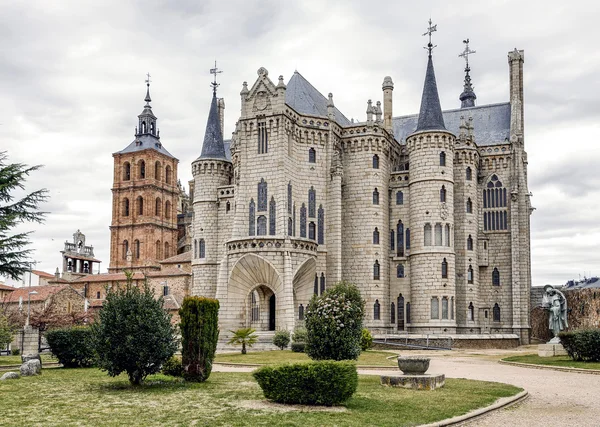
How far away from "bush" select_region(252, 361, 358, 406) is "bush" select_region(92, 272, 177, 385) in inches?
177

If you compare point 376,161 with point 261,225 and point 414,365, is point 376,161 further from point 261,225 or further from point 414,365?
point 414,365

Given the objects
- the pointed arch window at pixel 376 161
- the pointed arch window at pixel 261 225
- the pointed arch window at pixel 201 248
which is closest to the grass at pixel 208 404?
the pointed arch window at pixel 261 225

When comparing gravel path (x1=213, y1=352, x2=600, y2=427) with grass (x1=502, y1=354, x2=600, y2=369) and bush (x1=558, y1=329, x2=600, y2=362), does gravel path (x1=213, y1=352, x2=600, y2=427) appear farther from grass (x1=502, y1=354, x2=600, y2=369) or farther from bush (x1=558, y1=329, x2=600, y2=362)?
bush (x1=558, y1=329, x2=600, y2=362)

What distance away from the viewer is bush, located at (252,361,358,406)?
15.5 metres

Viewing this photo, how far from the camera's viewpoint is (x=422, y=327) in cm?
5016

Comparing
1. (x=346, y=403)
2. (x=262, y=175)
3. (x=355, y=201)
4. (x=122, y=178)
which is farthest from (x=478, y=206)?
(x=122, y=178)

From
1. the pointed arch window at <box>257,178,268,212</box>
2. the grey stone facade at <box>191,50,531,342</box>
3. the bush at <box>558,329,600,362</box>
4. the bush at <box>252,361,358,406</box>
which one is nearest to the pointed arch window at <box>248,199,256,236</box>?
the grey stone facade at <box>191,50,531,342</box>

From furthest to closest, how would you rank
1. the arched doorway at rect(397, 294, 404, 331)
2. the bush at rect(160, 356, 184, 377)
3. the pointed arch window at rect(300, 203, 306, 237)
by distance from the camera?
the arched doorway at rect(397, 294, 404, 331) < the pointed arch window at rect(300, 203, 306, 237) < the bush at rect(160, 356, 184, 377)

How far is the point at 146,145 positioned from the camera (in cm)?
9431

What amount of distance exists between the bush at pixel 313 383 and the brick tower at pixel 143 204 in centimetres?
7382

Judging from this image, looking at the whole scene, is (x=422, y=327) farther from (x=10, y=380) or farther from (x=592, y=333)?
(x=10, y=380)

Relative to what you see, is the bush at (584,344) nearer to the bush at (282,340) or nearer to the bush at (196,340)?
the bush at (196,340)

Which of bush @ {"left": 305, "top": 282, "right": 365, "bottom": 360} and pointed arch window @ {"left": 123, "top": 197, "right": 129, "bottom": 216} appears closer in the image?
bush @ {"left": 305, "top": 282, "right": 365, "bottom": 360}

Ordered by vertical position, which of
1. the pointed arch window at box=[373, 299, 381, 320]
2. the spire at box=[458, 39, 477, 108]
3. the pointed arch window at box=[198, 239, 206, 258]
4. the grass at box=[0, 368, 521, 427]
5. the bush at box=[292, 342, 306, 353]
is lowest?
the bush at box=[292, 342, 306, 353]
